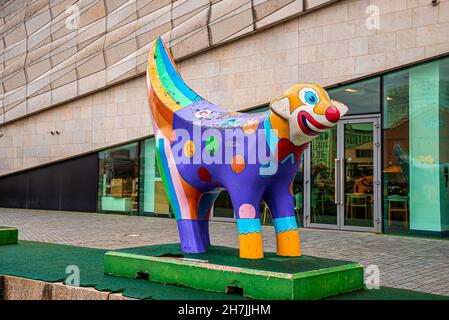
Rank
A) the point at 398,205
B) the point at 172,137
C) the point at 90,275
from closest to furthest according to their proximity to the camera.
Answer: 1. the point at 90,275
2. the point at 172,137
3. the point at 398,205

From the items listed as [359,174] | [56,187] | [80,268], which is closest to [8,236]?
[80,268]

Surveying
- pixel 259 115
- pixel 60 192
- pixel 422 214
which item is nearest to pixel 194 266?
pixel 259 115

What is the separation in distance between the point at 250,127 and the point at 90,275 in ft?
8.28

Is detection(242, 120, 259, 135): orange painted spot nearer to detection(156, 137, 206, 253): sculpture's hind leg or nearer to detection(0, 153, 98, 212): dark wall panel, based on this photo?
detection(156, 137, 206, 253): sculpture's hind leg

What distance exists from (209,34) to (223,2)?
98cm

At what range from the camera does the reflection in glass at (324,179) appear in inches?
549

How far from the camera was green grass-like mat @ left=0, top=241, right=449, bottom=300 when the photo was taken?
5.21 meters

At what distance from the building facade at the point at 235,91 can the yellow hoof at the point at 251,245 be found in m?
8.01

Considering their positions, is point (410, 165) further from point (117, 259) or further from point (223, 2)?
point (117, 259)

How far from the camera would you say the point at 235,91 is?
1534 cm

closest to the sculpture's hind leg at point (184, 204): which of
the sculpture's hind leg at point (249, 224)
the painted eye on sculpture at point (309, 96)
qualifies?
the sculpture's hind leg at point (249, 224)

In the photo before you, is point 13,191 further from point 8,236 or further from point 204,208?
point 204,208

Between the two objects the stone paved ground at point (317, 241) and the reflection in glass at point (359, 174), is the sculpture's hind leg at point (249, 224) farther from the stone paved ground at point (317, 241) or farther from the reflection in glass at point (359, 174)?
the reflection in glass at point (359, 174)

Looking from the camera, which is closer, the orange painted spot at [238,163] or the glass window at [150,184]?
the orange painted spot at [238,163]
